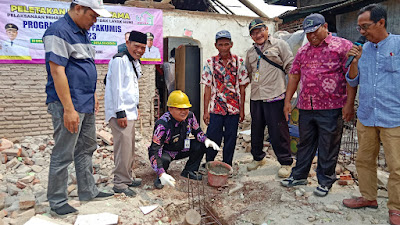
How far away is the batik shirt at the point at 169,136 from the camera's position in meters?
3.70

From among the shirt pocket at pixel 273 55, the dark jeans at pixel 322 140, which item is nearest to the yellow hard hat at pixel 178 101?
the shirt pocket at pixel 273 55

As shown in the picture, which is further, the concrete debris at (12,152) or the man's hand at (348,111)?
the concrete debris at (12,152)

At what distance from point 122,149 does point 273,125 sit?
2045mm

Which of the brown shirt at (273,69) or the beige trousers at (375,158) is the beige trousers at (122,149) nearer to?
the brown shirt at (273,69)

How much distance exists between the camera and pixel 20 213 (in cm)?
302

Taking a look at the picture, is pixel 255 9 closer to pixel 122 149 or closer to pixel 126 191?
pixel 122 149

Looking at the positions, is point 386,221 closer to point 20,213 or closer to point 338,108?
point 338,108

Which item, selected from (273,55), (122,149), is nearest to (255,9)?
(273,55)

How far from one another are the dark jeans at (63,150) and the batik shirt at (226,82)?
5.81ft

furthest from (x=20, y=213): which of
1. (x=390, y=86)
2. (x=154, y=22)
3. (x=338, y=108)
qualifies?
(x=154, y=22)

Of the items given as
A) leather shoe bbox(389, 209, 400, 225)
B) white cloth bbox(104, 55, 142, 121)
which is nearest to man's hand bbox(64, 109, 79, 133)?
white cloth bbox(104, 55, 142, 121)

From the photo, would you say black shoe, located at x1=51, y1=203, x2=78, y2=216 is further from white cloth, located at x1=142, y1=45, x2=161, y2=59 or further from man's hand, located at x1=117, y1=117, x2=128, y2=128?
white cloth, located at x1=142, y1=45, x2=161, y2=59

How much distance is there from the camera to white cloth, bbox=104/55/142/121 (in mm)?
3314

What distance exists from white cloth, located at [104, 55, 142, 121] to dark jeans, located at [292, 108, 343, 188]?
210 cm
